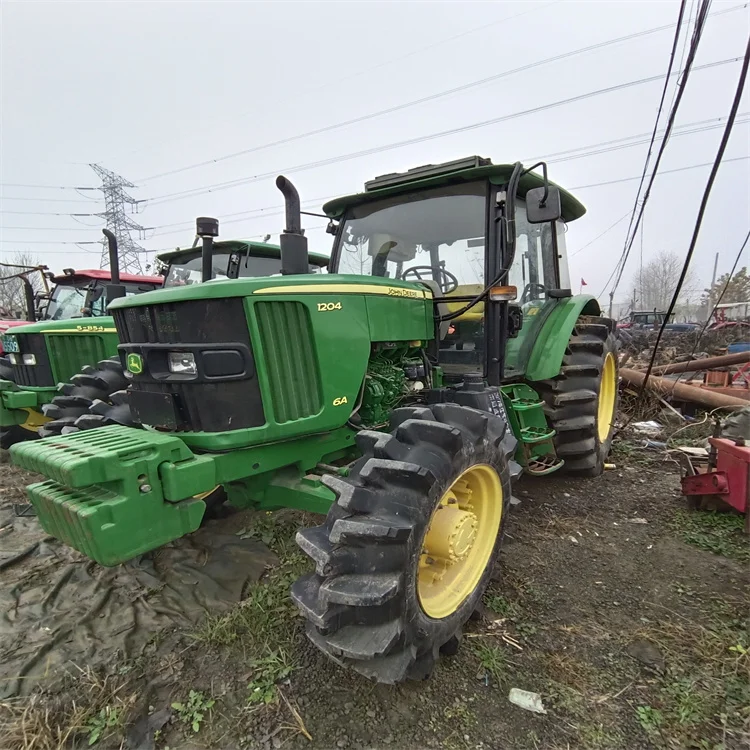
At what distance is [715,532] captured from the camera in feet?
10.4

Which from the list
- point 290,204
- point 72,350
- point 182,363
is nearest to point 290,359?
point 182,363

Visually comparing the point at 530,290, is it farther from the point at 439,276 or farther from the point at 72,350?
the point at 72,350

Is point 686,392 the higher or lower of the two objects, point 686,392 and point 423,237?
the lower

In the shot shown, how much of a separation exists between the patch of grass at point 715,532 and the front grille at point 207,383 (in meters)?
2.87

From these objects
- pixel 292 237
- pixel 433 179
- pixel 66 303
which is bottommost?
pixel 66 303

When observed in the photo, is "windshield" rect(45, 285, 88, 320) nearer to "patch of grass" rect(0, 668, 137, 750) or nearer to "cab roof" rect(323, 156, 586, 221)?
"cab roof" rect(323, 156, 586, 221)

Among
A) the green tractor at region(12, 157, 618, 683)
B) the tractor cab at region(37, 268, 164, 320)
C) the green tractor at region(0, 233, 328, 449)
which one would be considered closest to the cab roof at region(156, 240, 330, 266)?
the green tractor at region(0, 233, 328, 449)

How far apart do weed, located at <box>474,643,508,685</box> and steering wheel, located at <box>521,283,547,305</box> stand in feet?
7.92

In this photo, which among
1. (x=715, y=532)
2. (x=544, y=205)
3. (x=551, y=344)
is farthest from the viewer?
(x=551, y=344)

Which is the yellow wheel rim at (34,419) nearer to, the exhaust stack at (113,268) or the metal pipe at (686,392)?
the exhaust stack at (113,268)

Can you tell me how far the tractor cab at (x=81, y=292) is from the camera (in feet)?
21.5

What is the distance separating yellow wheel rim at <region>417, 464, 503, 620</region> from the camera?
2.15 meters

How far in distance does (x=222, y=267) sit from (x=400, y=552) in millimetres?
4852

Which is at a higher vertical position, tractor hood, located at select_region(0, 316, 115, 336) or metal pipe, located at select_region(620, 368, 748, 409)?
tractor hood, located at select_region(0, 316, 115, 336)
